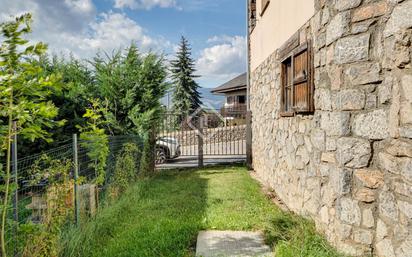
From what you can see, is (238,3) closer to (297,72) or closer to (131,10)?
(131,10)

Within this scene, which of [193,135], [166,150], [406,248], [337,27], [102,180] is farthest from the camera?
[193,135]

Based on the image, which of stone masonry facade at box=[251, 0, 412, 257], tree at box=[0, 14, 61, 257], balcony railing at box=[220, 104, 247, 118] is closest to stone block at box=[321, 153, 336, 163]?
stone masonry facade at box=[251, 0, 412, 257]

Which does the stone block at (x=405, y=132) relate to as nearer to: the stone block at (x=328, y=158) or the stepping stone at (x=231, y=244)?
the stone block at (x=328, y=158)

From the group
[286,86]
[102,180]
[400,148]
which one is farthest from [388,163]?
[102,180]

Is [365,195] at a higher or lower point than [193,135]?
lower

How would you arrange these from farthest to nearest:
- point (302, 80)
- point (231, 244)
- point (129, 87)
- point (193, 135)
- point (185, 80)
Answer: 1. point (185, 80)
2. point (193, 135)
3. point (129, 87)
4. point (302, 80)
5. point (231, 244)

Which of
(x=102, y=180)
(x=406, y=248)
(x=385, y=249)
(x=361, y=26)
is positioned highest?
(x=361, y=26)

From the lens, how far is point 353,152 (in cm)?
276

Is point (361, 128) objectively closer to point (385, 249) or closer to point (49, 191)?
point (385, 249)

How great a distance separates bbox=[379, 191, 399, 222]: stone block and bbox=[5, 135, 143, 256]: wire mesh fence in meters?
2.72

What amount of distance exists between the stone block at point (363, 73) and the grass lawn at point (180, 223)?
161 centimetres

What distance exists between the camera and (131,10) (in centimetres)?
971

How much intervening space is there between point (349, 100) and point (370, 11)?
0.77m

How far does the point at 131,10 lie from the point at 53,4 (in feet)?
16.2
